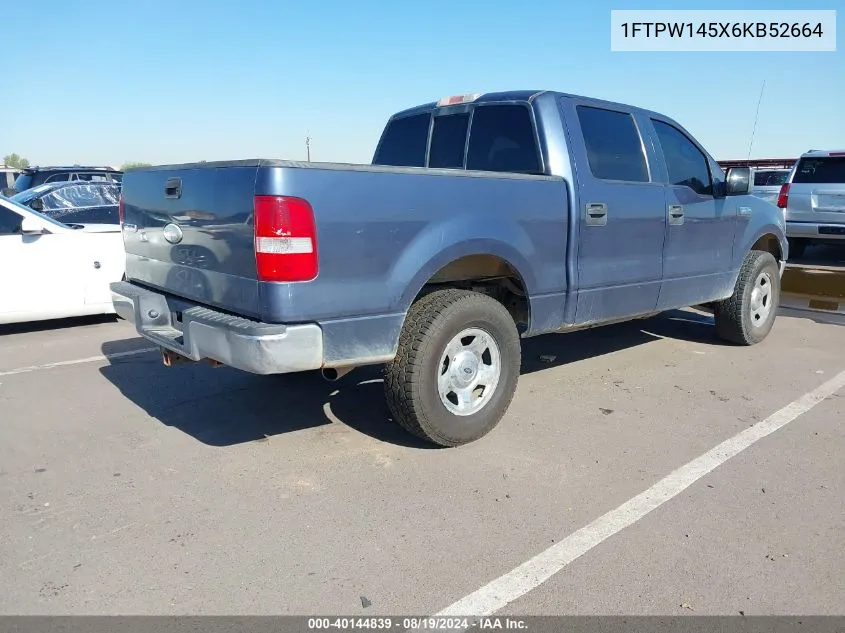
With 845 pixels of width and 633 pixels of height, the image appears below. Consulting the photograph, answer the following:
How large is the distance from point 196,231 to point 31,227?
13.2ft

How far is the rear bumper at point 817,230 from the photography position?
10711mm

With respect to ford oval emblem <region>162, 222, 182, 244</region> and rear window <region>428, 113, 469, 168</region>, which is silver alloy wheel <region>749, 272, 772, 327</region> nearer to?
rear window <region>428, 113, 469, 168</region>

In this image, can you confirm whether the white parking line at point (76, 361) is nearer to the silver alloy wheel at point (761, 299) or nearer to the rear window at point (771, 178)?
the silver alloy wheel at point (761, 299)

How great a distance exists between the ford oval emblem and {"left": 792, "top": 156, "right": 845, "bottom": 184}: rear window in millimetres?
10693

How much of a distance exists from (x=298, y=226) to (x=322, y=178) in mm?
249

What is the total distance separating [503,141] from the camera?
15.1 feet

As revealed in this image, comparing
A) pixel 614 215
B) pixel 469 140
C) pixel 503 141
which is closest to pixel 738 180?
pixel 614 215

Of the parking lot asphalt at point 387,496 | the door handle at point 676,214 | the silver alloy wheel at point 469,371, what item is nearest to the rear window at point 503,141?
the silver alloy wheel at point 469,371

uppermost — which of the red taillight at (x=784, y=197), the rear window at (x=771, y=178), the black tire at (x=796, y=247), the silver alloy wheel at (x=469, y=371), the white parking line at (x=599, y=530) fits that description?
the rear window at (x=771, y=178)

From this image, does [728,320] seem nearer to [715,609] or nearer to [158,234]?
[715,609]

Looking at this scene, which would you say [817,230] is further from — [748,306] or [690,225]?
[690,225]

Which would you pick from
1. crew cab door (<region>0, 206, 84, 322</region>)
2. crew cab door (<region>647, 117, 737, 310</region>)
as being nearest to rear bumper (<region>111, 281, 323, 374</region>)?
crew cab door (<region>647, 117, 737, 310</region>)

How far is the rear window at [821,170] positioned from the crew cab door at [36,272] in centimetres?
1080

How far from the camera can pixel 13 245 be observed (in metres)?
6.62
